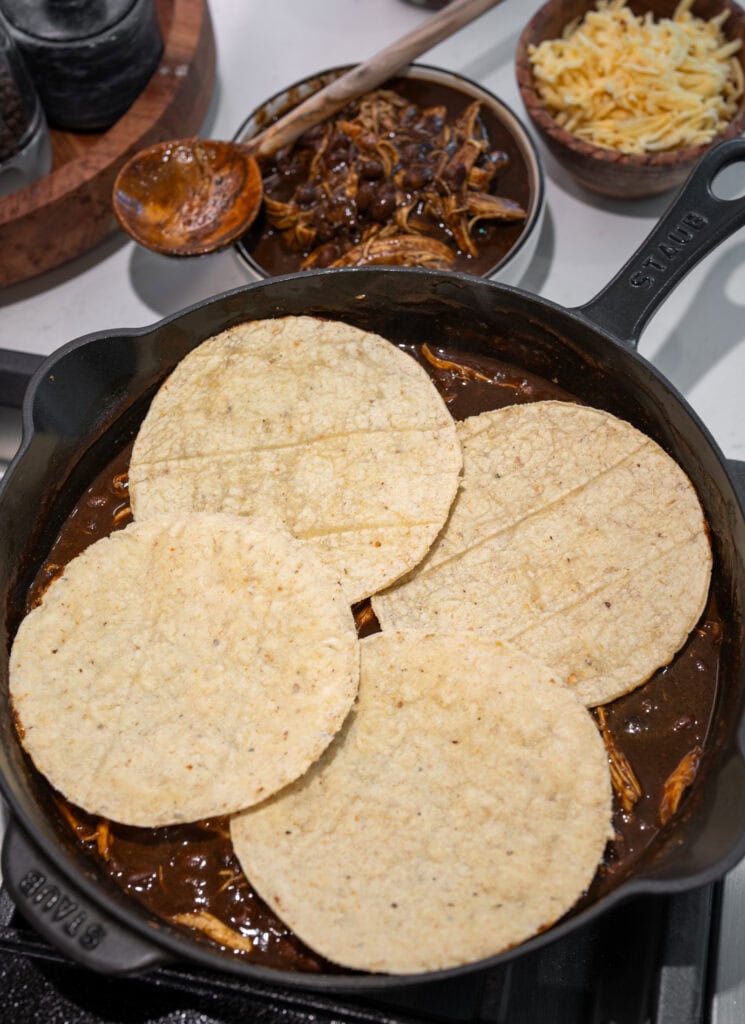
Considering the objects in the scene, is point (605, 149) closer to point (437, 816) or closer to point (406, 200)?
point (406, 200)

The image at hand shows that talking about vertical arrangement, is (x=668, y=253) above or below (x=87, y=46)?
below

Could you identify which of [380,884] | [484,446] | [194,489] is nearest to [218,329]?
[194,489]

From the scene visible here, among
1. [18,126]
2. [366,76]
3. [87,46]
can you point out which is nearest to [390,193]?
[366,76]

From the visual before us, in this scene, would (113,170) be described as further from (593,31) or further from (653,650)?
(653,650)

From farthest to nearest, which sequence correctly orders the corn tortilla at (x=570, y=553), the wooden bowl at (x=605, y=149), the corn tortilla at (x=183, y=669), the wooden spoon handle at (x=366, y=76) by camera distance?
the wooden spoon handle at (x=366, y=76), the wooden bowl at (x=605, y=149), the corn tortilla at (x=570, y=553), the corn tortilla at (x=183, y=669)

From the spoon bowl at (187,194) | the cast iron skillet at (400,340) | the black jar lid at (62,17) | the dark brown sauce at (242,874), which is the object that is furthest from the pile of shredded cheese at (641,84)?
the dark brown sauce at (242,874)

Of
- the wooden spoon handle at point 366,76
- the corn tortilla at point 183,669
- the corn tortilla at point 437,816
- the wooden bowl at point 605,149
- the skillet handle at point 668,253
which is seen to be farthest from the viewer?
the wooden spoon handle at point 366,76

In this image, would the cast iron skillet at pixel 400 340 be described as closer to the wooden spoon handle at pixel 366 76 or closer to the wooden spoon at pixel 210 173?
the wooden spoon at pixel 210 173
